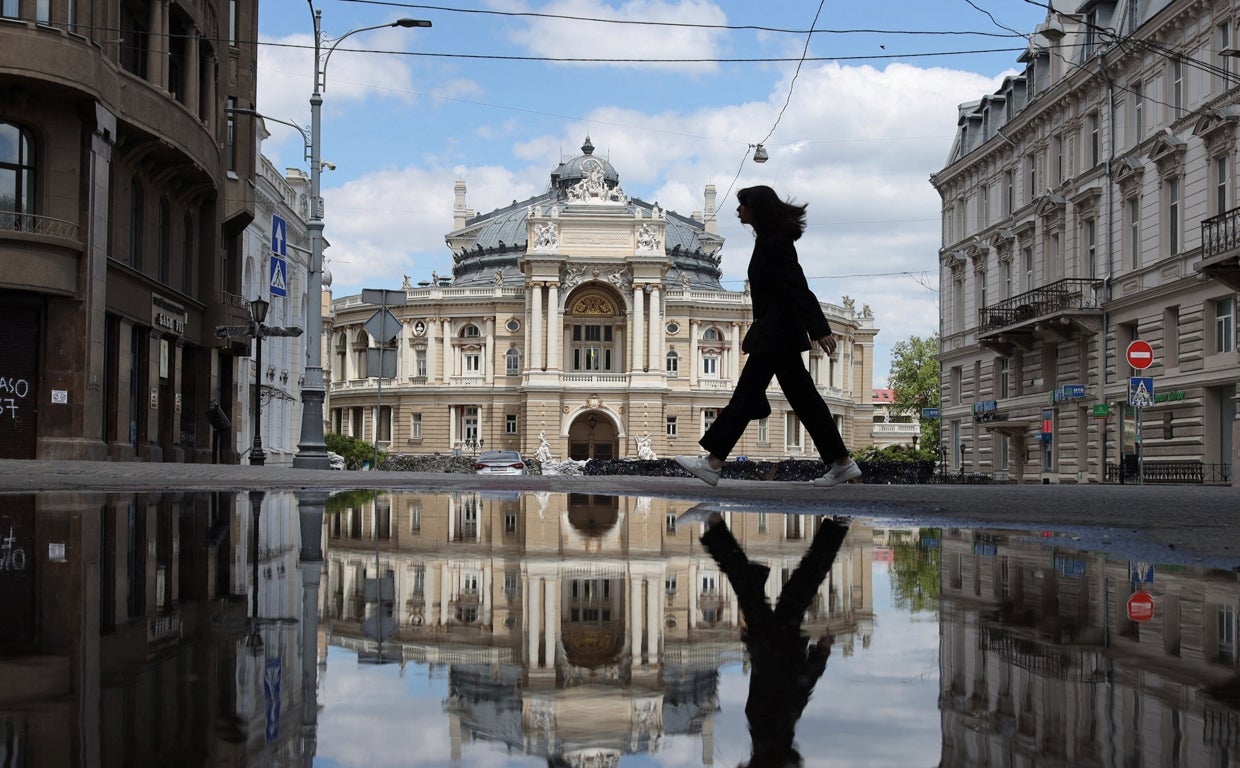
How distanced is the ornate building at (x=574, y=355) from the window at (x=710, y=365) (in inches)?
2.6

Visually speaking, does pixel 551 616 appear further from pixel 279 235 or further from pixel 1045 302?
pixel 1045 302

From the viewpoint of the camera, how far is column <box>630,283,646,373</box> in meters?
80.5

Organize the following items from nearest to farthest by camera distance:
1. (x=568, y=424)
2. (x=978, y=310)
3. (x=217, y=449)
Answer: (x=217, y=449) → (x=978, y=310) → (x=568, y=424)

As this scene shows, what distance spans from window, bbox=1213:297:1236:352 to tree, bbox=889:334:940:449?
67555 millimetres

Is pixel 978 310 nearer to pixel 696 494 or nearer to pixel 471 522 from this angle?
pixel 696 494

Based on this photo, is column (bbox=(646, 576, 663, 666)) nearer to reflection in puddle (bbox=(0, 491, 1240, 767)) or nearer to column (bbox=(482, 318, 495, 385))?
reflection in puddle (bbox=(0, 491, 1240, 767))

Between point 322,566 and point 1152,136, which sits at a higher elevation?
point 1152,136

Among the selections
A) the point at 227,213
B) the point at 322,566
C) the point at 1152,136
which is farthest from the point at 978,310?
the point at 322,566

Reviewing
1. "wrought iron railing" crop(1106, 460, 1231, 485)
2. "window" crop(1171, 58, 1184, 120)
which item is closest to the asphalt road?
"wrought iron railing" crop(1106, 460, 1231, 485)

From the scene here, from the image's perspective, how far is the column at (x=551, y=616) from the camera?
2643 mm

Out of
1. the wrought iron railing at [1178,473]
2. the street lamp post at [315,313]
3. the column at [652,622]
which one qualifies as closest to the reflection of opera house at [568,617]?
the column at [652,622]

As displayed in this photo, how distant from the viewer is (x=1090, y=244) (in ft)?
116

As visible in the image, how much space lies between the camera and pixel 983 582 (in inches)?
161

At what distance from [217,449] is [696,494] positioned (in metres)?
23.9
